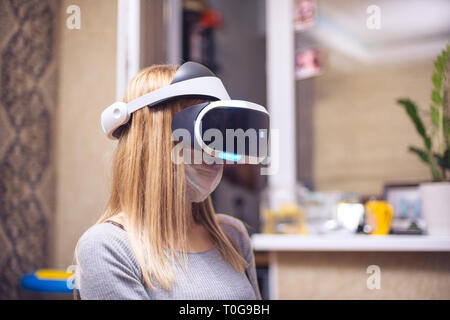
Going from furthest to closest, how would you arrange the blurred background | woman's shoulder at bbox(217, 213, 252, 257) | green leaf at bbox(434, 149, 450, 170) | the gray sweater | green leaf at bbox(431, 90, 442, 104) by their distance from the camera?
green leaf at bbox(434, 149, 450, 170) → green leaf at bbox(431, 90, 442, 104) → woman's shoulder at bbox(217, 213, 252, 257) → the blurred background → the gray sweater

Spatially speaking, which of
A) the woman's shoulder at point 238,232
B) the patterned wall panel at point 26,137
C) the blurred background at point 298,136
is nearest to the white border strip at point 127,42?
the blurred background at point 298,136

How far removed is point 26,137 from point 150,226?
0.48 metres

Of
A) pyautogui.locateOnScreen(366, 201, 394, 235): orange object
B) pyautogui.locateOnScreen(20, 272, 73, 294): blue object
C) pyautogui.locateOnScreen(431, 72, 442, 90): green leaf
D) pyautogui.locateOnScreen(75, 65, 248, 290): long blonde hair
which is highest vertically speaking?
pyautogui.locateOnScreen(431, 72, 442, 90): green leaf

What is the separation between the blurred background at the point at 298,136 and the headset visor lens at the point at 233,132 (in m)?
0.13

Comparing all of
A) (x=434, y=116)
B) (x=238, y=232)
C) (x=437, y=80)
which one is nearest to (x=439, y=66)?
(x=437, y=80)

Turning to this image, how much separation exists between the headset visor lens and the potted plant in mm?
641

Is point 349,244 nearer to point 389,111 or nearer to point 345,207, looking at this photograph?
point 345,207

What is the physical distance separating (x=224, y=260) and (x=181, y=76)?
0.40 m

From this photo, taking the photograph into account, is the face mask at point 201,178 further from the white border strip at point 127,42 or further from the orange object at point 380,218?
the orange object at point 380,218

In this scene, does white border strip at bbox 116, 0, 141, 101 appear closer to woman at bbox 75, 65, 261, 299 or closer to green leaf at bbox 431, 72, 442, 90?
woman at bbox 75, 65, 261, 299

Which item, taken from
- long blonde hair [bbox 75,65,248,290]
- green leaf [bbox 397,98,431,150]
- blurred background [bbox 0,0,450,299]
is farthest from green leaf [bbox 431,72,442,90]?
long blonde hair [bbox 75,65,248,290]

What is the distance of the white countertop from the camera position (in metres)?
1.18

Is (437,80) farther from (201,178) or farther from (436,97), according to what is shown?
(201,178)
